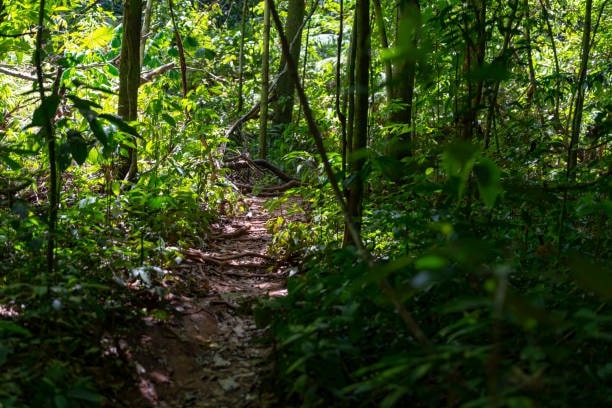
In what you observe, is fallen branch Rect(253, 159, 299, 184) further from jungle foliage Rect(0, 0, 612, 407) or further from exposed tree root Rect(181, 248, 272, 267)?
exposed tree root Rect(181, 248, 272, 267)

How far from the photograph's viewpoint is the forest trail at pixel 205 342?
8.59 ft

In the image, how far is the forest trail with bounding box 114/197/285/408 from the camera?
262 cm

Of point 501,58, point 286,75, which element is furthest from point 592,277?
point 286,75

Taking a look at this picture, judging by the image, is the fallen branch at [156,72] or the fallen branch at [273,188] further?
the fallen branch at [156,72]

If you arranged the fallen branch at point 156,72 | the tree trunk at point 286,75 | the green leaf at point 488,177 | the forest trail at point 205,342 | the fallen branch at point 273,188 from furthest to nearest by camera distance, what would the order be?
the tree trunk at point 286,75, the fallen branch at point 156,72, the fallen branch at point 273,188, the forest trail at point 205,342, the green leaf at point 488,177

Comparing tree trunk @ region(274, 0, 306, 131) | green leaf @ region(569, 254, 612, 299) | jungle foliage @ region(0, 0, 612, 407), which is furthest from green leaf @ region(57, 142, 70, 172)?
tree trunk @ region(274, 0, 306, 131)

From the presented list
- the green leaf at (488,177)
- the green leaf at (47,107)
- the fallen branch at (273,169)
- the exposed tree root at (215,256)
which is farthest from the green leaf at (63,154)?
the fallen branch at (273,169)

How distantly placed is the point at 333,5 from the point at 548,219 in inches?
270

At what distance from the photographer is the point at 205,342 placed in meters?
3.22

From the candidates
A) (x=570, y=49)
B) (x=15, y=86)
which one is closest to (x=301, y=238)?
(x=15, y=86)

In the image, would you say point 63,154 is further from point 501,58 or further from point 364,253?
point 501,58

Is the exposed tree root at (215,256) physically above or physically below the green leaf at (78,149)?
below

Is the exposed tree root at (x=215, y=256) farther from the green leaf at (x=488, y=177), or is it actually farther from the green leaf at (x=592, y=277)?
the green leaf at (x=592, y=277)

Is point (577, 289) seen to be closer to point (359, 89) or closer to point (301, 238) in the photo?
point (359, 89)
